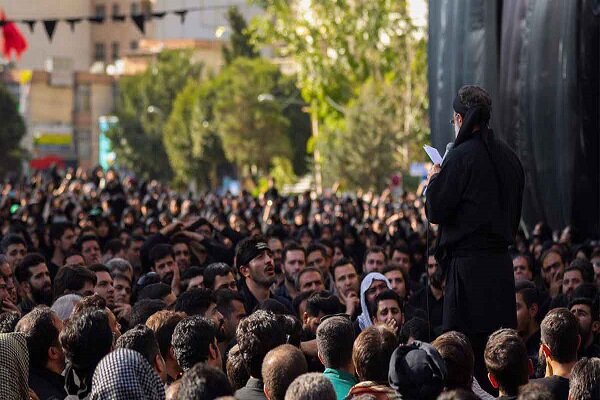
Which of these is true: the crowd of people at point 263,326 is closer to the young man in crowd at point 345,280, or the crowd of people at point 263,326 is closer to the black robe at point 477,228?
the young man in crowd at point 345,280

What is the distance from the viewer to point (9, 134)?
82062 millimetres

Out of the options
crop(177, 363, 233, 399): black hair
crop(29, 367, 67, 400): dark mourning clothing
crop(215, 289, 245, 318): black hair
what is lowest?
crop(215, 289, 245, 318): black hair

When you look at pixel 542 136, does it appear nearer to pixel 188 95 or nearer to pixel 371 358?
pixel 371 358

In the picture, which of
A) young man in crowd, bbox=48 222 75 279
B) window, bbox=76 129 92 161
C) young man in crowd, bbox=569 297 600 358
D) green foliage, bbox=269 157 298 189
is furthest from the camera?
window, bbox=76 129 92 161

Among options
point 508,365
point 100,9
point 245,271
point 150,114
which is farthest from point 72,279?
point 100,9

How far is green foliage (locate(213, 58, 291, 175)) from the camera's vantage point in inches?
3014

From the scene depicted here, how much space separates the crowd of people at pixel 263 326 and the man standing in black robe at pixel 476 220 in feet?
1.11

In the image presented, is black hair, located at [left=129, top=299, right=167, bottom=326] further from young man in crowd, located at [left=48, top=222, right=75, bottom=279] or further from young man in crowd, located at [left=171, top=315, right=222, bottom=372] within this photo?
young man in crowd, located at [left=48, top=222, right=75, bottom=279]

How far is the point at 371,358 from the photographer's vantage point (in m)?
8.31

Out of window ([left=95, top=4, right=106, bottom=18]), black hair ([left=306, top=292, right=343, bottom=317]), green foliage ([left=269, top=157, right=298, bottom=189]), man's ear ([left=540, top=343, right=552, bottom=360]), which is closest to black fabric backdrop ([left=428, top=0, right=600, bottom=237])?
black hair ([left=306, top=292, right=343, bottom=317])

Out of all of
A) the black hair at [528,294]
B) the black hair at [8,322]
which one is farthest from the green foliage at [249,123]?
the black hair at [8,322]

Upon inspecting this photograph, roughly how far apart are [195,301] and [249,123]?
6609 cm

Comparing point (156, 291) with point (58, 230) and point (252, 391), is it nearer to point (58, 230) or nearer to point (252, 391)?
point (252, 391)

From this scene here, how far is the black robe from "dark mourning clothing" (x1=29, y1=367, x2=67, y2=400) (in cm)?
216
